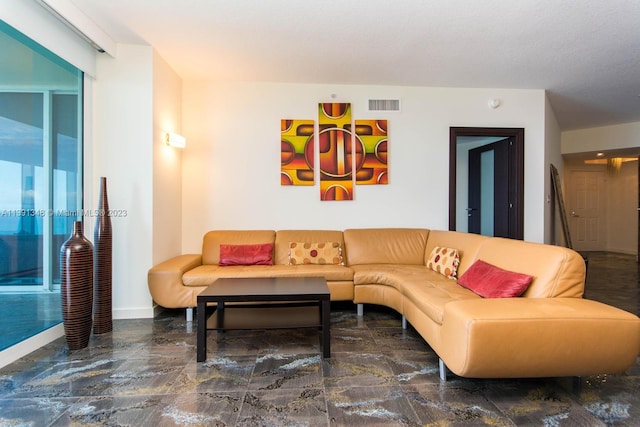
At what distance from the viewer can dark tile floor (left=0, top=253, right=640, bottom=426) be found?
156 centimetres

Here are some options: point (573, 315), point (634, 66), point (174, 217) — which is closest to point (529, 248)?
point (573, 315)

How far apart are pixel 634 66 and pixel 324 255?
A: 3.85m

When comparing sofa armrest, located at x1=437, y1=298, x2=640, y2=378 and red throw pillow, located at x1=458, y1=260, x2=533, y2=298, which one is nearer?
sofa armrest, located at x1=437, y1=298, x2=640, y2=378

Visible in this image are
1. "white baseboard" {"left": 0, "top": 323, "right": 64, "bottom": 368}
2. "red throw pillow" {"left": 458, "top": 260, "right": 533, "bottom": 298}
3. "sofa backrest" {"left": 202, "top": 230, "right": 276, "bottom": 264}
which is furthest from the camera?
"sofa backrest" {"left": 202, "top": 230, "right": 276, "bottom": 264}

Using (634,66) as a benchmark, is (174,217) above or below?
below

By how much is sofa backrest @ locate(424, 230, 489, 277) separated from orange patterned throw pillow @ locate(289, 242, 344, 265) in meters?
1.03

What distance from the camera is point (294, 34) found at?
2.75 metres

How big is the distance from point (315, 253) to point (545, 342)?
7.33ft

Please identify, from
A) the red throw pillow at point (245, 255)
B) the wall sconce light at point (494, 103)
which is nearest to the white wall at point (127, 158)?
the red throw pillow at point (245, 255)

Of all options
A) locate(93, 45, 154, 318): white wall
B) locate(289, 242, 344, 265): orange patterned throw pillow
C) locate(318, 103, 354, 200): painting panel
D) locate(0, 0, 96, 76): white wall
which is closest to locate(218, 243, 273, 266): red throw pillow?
locate(289, 242, 344, 265): orange patterned throw pillow

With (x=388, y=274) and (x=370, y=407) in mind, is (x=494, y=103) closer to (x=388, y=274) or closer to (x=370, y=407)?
(x=388, y=274)

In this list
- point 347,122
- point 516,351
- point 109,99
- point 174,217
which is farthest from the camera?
point 347,122

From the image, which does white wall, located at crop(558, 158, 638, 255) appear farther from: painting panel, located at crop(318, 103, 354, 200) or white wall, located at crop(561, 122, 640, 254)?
painting panel, located at crop(318, 103, 354, 200)

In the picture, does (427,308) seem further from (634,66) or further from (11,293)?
(634,66)
